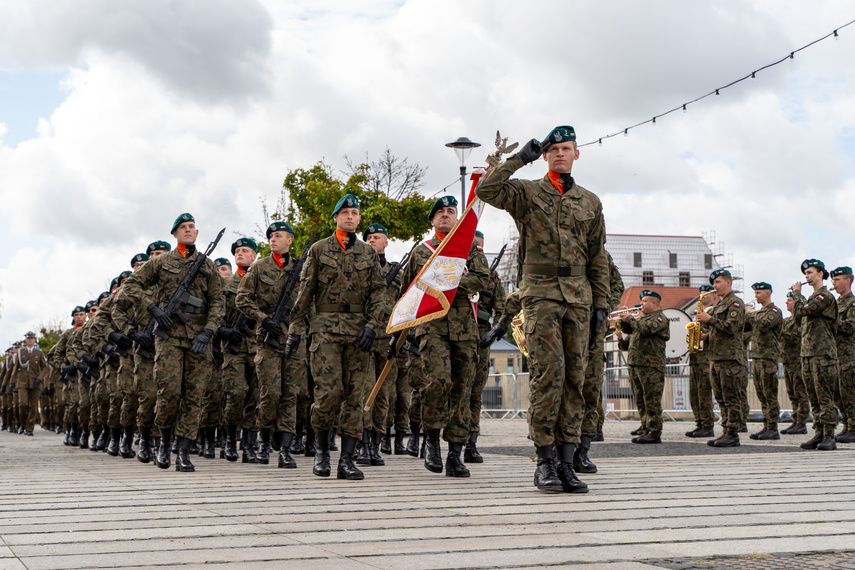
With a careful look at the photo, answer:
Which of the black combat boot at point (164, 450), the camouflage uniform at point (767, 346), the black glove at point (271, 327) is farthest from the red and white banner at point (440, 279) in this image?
the camouflage uniform at point (767, 346)

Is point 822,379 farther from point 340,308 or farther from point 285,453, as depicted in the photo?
point 340,308

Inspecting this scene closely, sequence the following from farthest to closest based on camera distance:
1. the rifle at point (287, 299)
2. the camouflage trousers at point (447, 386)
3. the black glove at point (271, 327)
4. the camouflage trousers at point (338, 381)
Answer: the rifle at point (287, 299), the black glove at point (271, 327), the camouflage trousers at point (447, 386), the camouflage trousers at point (338, 381)

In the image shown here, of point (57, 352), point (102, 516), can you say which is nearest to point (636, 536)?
point (102, 516)

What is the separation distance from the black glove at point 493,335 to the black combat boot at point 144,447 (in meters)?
4.13

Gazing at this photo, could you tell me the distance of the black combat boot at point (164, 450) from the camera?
364 inches

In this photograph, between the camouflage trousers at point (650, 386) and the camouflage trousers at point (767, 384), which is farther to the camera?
the camouflage trousers at point (767, 384)

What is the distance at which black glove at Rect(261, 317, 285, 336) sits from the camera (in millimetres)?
9297

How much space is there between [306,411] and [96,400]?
14.6 feet

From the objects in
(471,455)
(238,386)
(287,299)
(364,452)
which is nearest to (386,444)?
(238,386)

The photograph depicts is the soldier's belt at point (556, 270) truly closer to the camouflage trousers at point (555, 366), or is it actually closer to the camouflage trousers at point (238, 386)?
the camouflage trousers at point (555, 366)

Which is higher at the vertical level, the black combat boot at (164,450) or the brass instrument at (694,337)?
the brass instrument at (694,337)

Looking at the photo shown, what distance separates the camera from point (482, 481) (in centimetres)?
725

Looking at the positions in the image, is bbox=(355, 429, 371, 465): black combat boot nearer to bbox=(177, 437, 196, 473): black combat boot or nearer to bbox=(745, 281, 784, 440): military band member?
bbox=(177, 437, 196, 473): black combat boot

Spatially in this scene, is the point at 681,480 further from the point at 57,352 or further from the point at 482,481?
the point at 57,352
